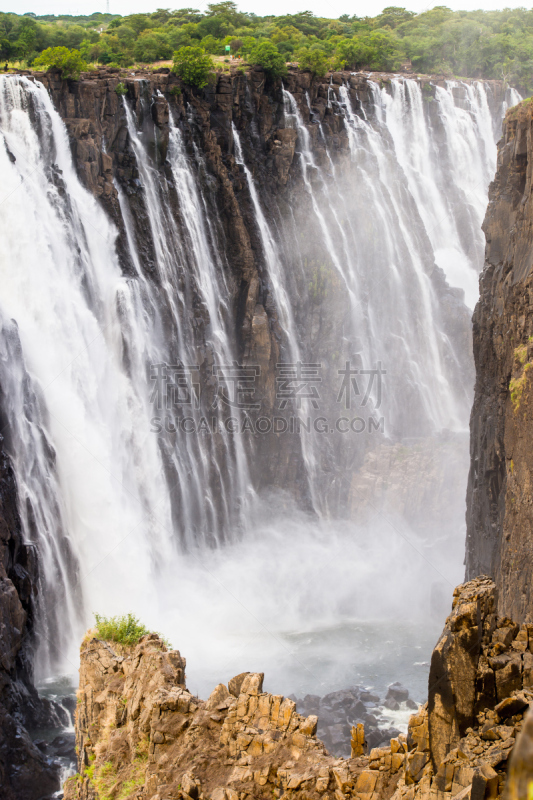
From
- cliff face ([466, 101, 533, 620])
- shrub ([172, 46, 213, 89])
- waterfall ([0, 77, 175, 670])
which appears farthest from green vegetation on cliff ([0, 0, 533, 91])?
cliff face ([466, 101, 533, 620])

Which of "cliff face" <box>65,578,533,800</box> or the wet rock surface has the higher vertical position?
"cliff face" <box>65,578,533,800</box>

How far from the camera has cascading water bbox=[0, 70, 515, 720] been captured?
27.4 m

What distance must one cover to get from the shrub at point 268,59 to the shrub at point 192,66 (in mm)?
3924

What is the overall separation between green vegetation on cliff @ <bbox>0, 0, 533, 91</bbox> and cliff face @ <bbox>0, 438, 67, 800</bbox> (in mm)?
28440

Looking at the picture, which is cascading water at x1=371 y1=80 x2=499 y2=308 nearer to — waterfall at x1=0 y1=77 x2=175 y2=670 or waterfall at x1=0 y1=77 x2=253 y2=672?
waterfall at x1=0 y1=77 x2=253 y2=672

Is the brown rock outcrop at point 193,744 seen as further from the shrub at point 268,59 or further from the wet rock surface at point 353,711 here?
the shrub at point 268,59

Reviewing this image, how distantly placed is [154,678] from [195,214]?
91.7 feet

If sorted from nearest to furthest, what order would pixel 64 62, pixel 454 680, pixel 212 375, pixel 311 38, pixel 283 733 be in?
pixel 454 680
pixel 283 733
pixel 64 62
pixel 212 375
pixel 311 38

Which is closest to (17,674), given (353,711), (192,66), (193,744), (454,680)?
(353,711)

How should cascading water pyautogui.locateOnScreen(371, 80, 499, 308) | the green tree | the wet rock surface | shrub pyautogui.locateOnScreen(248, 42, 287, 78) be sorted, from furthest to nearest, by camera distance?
1. the green tree
2. cascading water pyautogui.locateOnScreen(371, 80, 499, 308)
3. shrub pyautogui.locateOnScreen(248, 42, 287, 78)
4. the wet rock surface

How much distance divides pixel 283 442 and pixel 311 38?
3726cm

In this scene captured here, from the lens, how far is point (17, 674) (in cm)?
2200

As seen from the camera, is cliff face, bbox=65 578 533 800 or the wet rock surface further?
the wet rock surface

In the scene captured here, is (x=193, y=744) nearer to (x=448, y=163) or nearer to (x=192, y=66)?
(x=192, y=66)
